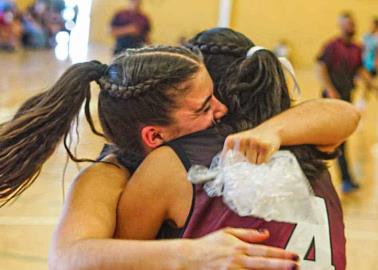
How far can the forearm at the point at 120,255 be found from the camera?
1170mm

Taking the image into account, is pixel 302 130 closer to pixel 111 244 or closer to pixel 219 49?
pixel 219 49

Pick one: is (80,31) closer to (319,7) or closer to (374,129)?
(319,7)

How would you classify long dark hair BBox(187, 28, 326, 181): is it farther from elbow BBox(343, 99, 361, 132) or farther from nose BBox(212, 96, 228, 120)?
elbow BBox(343, 99, 361, 132)

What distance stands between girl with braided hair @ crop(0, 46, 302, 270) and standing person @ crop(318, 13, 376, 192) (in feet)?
13.4

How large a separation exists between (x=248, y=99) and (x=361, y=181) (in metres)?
4.48

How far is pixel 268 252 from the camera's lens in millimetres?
1139

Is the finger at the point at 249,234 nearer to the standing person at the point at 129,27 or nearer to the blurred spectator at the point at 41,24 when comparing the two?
the standing person at the point at 129,27

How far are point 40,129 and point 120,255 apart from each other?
1.27ft

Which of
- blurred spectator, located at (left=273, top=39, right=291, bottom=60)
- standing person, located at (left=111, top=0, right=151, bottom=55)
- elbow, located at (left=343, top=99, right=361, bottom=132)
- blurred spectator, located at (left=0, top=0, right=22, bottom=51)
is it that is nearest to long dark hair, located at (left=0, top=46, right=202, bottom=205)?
elbow, located at (left=343, top=99, right=361, bottom=132)

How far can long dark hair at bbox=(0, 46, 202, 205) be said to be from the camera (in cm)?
139

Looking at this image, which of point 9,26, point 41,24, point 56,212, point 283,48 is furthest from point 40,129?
point 41,24

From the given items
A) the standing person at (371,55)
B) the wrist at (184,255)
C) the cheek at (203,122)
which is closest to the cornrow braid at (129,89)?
the cheek at (203,122)

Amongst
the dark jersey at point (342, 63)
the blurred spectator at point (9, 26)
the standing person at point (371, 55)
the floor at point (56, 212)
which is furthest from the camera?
the blurred spectator at point (9, 26)

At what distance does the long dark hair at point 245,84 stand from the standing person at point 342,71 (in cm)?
393
